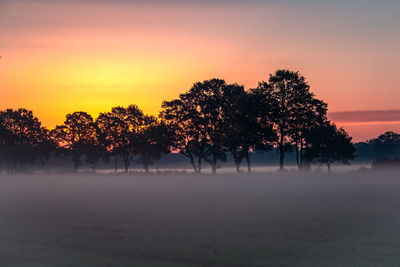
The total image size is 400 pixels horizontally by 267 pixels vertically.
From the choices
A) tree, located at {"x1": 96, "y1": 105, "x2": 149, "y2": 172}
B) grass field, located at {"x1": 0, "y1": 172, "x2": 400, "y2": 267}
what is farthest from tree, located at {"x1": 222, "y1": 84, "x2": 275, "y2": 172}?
grass field, located at {"x1": 0, "y1": 172, "x2": 400, "y2": 267}

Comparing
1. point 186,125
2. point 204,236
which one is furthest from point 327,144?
point 204,236

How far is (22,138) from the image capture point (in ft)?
455

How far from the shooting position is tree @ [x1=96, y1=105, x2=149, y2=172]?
127062mm

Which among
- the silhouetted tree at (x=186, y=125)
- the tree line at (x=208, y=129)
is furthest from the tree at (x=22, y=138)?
the silhouetted tree at (x=186, y=125)

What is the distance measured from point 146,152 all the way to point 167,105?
2069 centimetres

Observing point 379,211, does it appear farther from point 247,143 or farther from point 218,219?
point 247,143

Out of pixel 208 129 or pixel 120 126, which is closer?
pixel 208 129

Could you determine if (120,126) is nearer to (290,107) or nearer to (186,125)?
(186,125)

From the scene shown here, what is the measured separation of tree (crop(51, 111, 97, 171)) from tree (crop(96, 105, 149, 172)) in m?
4.31

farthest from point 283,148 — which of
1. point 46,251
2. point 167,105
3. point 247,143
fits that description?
point 46,251

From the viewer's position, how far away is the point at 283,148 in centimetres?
9106

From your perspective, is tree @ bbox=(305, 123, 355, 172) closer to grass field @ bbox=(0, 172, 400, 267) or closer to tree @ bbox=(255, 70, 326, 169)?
tree @ bbox=(255, 70, 326, 169)

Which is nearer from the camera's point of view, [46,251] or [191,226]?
[46,251]

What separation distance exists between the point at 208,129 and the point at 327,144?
2548 centimetres
